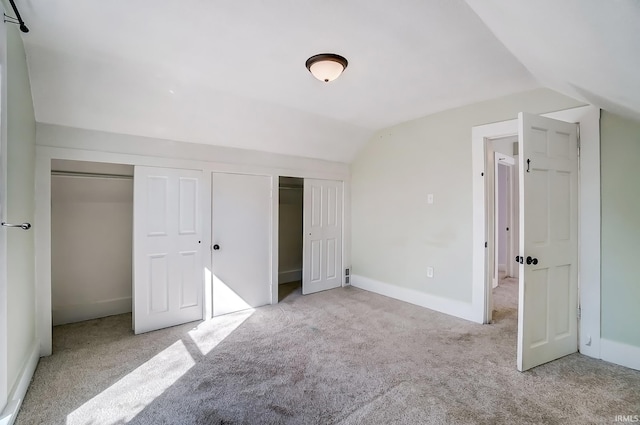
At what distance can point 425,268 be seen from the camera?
13.3ft

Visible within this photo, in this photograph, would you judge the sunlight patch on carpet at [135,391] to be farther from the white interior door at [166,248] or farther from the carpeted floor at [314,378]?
the white interior door at [166,248]

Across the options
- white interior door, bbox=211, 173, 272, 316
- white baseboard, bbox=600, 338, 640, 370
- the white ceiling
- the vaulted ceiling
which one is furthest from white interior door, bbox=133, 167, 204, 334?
white baseboard, bbox=600, 338, 640, 370

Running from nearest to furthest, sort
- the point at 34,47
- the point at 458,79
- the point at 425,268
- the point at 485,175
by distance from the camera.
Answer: the point at 34,47 < the point at 458,79 < the point at 485,175 < the point at 425,268

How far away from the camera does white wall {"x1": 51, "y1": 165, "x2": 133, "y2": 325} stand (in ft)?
11.3

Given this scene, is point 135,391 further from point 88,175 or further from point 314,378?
point 88,175

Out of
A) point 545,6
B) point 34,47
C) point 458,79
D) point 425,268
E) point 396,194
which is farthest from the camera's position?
point 396,194

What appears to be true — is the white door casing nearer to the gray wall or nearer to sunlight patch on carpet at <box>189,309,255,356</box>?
the gray wall

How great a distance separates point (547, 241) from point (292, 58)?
2.62m

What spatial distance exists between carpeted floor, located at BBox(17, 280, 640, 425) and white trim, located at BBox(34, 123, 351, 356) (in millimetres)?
637

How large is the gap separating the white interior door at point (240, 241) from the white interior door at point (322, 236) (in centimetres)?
69

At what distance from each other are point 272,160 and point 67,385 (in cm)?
303

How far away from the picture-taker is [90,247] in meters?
3.61

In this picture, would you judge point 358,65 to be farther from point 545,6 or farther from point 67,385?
point 67,385

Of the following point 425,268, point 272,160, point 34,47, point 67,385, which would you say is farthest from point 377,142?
point 67,385
